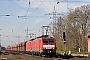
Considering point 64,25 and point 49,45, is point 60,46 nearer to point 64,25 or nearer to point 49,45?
point 64,25

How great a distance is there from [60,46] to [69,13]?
439 inches

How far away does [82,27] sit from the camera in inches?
2608

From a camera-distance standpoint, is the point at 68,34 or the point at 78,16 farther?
the point at 68,34

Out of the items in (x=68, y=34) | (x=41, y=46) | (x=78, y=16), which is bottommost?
(x=41, y=46)

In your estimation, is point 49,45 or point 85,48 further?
point 85,48

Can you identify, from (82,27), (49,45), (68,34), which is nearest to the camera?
(49,45)

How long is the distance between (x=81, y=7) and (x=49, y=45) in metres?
31.3

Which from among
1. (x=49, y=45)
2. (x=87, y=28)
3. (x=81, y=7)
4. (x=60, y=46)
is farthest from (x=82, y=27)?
(x=49, y=45)

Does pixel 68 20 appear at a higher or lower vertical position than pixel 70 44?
higher

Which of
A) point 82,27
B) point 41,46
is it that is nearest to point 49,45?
point 41,46

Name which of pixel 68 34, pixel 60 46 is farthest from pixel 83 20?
pixel 60 46

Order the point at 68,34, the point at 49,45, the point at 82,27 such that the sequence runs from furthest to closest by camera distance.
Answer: the point at 68,34 → the point at 82,27 → the point at 49,45

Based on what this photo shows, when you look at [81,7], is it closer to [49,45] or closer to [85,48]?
A: [85,48]

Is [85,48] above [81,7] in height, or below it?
below
